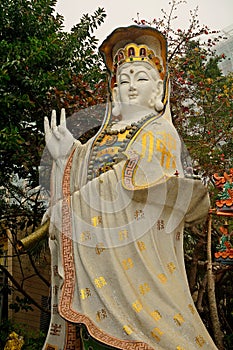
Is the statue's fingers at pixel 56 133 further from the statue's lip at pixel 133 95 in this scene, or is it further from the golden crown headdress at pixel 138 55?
the golden crown headdress at pixel 138 55

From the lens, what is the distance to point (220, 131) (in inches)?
337

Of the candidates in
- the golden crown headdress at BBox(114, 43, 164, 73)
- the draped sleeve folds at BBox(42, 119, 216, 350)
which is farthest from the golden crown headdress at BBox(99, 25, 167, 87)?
the draped sleeve folds at BBox(42, 119, 216, 350)

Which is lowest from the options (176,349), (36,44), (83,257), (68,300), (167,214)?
(176,349)

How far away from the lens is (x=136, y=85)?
213 inches

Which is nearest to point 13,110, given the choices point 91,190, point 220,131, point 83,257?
point 91,190

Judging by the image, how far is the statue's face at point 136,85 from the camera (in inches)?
212

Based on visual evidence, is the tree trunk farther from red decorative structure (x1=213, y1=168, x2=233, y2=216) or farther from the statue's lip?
the statue's lip

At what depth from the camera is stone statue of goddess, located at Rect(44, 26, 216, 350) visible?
14.0 feet

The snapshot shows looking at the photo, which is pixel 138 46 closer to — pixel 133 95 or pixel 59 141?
pixel 133 95

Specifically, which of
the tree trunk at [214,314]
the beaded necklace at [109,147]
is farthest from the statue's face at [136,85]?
the tree trunk at [214,314]

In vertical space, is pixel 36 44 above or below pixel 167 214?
above

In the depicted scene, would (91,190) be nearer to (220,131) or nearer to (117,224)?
(117,224)

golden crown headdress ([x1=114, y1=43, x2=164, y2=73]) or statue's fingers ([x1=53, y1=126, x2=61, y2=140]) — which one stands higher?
golden crown headdress ([x1=114, y1=43, x2=164, y2=73])

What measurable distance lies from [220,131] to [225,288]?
2311 millimetres
